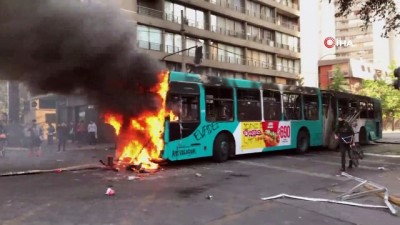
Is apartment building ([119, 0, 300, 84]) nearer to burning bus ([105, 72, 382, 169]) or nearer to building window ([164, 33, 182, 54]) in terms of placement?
building window ([164, 33, 182, 54])

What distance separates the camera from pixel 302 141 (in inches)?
655

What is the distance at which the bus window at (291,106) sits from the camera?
15.7 metres

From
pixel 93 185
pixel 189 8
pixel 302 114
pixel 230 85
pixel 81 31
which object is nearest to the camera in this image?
pixel 93 185

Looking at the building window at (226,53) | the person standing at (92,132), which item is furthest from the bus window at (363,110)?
the building window at (226,53)

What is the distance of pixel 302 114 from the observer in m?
16.6

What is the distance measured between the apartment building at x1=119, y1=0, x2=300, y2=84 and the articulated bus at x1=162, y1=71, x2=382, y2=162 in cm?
1044

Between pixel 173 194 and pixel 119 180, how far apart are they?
6.80ft

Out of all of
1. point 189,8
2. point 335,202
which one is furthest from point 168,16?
point 335,202

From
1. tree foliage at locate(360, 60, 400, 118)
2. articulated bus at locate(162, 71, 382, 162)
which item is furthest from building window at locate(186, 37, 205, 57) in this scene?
tree foliage at locate(360, 60, 400, 118)

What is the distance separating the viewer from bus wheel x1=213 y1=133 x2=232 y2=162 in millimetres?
12977

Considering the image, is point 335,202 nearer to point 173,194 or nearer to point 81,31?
point 173,194

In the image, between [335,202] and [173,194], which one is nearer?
[335,202]

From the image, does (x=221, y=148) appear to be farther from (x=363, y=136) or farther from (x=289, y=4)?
(x=289, y=4)

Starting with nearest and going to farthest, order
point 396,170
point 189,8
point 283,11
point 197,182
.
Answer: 1. point 197,182
2. point 396,170
3. point 189,8
4. point 283,11
